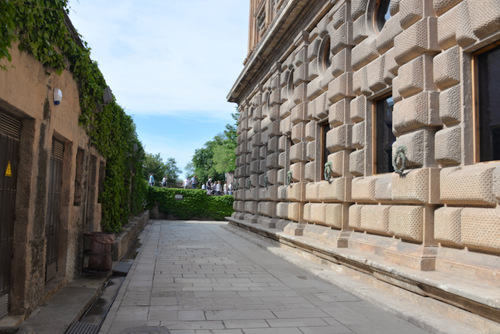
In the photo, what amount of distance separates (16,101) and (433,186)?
17.9 ft

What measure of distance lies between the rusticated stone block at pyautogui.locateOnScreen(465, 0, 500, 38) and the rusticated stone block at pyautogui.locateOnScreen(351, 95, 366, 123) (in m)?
3.05

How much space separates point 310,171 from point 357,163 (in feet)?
8.71

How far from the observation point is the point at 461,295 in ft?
15.4

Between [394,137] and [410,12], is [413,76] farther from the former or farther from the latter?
→ [394,137]

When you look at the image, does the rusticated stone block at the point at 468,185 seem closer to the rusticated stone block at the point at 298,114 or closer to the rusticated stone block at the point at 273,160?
the rusticated stone block at the point at 298,114

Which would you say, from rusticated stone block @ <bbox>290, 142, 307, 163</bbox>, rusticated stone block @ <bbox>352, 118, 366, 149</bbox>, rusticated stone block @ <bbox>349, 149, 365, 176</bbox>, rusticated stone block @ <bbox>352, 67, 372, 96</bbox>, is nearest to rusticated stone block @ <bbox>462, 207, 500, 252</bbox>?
rusticated stone block @ <bbox>349, 149, 365, 176</bbox>

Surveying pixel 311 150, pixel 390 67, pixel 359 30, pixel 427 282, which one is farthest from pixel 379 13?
pixel 427 282

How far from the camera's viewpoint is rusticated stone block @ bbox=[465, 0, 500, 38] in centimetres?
510

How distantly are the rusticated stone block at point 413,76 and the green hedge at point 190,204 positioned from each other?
74.6 feet

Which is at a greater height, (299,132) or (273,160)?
(299,132)

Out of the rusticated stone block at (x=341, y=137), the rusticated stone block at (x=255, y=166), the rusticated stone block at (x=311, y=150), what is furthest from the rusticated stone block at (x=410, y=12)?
the rusticated stone block at (x=255, y=166)

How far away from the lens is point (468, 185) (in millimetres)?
5359

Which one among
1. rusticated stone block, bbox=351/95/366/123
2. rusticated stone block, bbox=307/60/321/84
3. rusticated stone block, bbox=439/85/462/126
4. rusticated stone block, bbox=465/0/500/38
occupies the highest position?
rusticated stone block, bbox=307/60/321/84

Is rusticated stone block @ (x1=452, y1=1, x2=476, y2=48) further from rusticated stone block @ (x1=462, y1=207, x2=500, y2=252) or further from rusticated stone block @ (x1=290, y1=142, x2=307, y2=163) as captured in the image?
rusticated stone block @ (x1=290, y1=142, x2=307, y2=163)
